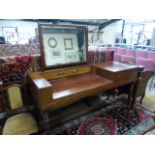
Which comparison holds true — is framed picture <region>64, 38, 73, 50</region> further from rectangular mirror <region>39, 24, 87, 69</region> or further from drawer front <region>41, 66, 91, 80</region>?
drawer front <region>41, 66, 91, 80</region>

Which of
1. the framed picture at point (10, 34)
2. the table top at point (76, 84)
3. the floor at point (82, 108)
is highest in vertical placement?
the framed picture at point (10, 34)

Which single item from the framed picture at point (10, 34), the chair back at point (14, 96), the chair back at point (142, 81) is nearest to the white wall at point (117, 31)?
the framed picture at point (10, 34)

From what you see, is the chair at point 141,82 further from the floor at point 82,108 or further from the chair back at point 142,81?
the floor at point 82,108

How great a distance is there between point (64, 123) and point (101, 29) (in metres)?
6.78

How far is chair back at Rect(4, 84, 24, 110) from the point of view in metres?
1.30

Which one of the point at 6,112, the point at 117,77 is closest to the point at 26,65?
the point at 6,112

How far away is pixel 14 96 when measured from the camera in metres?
1.33

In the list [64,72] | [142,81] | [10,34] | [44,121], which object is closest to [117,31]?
[10,34]

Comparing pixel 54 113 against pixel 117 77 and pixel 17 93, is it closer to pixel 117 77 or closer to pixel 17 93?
pixel 17 93

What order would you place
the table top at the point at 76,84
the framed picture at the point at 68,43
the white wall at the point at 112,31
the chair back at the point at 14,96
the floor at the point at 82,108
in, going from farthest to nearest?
the white wall at the point at 112,31, the floor at the point at 82,108, the framed picture at the point at 68,43, the chair back at the point at 14,96, the table top at the point at 76,84

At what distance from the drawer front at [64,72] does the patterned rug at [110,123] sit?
60 cm

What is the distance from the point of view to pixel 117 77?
4.69ft

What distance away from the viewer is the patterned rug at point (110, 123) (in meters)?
1.53
